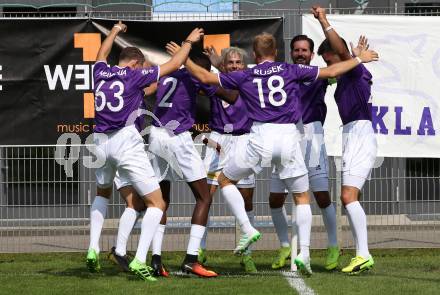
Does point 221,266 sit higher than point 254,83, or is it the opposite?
point 254,83

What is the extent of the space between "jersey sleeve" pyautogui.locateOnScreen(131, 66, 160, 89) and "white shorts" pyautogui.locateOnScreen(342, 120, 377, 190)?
6.80 feet

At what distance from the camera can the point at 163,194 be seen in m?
10.6

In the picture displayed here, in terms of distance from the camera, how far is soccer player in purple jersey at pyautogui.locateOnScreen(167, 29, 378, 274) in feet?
30.9

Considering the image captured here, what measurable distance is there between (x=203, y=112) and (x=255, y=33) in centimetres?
124

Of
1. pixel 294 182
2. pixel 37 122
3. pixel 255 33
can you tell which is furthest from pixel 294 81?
pixel 37 122

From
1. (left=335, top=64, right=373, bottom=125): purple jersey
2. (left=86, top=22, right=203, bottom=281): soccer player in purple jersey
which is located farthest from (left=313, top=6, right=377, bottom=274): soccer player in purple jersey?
(left=86, top=22, right=203, bottom=281): soccer player in purple jersey

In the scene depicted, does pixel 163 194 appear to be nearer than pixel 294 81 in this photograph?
No

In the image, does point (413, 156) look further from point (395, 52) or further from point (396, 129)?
point (395, 52)

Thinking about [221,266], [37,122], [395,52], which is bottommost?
[221,266]

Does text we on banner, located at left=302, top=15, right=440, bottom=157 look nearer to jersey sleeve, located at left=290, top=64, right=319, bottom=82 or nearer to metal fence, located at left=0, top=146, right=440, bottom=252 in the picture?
metal fence, located at left=0, top=146, right=440, bottom=252

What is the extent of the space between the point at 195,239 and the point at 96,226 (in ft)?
3.39

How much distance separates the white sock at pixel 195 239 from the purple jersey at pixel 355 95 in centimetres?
185

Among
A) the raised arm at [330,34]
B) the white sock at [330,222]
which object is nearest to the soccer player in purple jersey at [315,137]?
the white sock at [330,222]

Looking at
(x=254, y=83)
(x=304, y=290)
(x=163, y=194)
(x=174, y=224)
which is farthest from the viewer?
(x=174, y=224)
